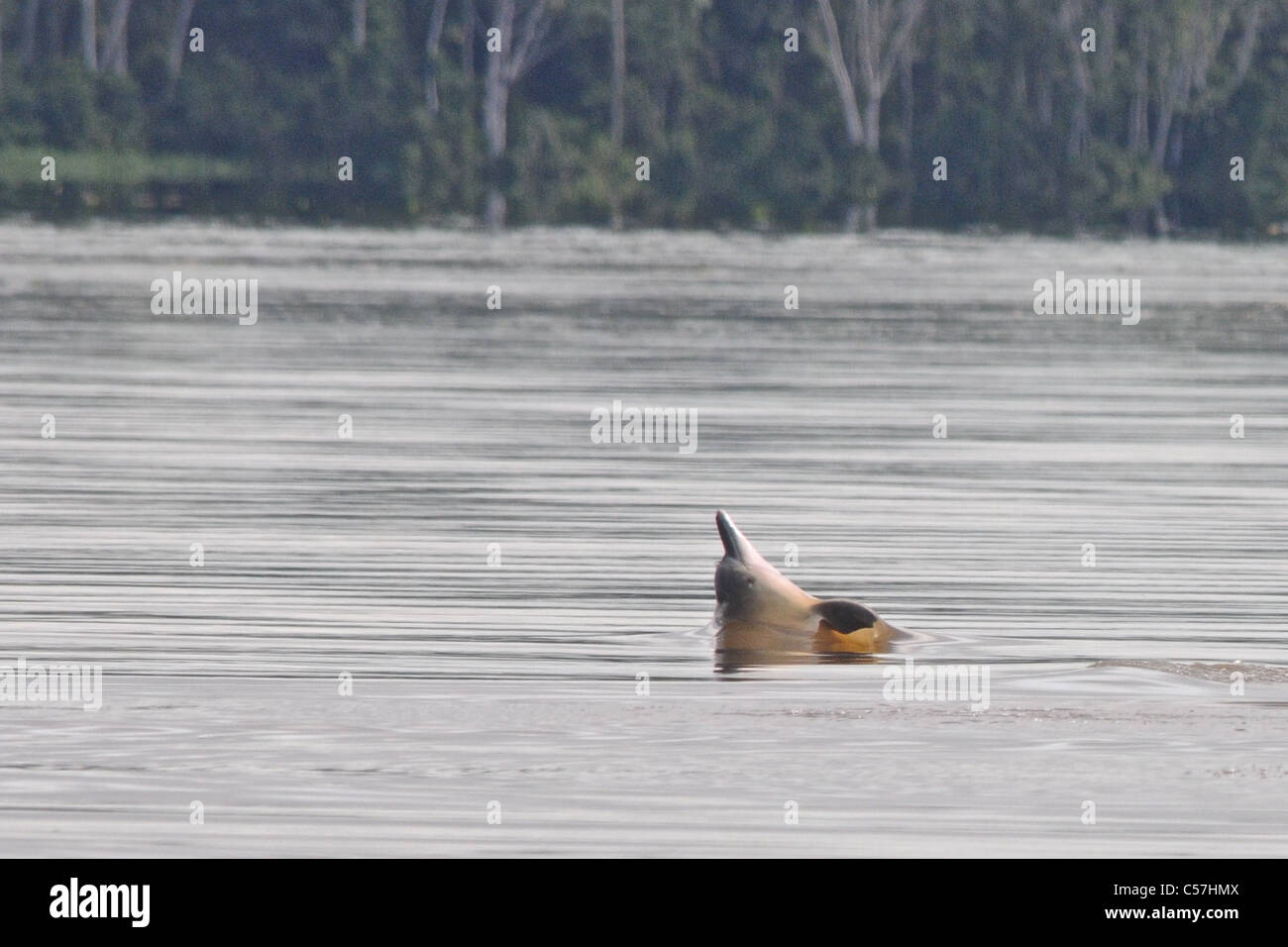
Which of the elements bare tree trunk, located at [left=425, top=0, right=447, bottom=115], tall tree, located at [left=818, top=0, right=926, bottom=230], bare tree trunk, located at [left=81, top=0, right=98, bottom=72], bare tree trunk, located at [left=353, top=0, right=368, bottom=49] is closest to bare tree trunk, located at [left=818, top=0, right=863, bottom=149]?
tall tree, located at [left=818, top=0, right=926, bottom=230]

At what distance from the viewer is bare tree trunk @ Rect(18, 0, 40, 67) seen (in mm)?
87312

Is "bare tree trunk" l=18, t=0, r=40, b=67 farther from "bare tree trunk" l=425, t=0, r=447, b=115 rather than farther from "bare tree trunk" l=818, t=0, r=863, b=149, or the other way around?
"bare tree trunk" l=818, t=0, r=863, b=149

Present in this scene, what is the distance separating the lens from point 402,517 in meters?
19.1

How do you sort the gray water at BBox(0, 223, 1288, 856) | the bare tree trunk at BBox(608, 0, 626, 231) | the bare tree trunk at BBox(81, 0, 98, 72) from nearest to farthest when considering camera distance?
1. the gray water at BBox(0, 223, 1288, 856)
2. the bare tree trunk at BBox(608, 0, 626, 231)
3. the bare tree trunk at BBox(81, 0, 98, 72)

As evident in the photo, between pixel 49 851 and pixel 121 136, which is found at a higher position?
pixel 121 136

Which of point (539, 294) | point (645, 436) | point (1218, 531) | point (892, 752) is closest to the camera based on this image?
point (892, 752)

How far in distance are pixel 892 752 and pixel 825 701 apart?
45.6 inches

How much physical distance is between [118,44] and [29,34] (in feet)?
9.62

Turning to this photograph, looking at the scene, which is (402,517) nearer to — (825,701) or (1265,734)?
(825,701)

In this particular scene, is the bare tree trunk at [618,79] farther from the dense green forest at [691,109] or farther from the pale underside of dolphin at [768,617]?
the pale underside of dolphin at [768,617]

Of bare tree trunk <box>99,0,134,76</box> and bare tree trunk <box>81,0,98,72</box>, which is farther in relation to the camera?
bare tree trunk <box>99,0,134,76</box>

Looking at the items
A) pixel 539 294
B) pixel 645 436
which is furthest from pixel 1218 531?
pixel 539 294

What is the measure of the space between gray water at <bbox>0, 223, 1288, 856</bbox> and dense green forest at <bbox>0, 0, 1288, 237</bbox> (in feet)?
145
